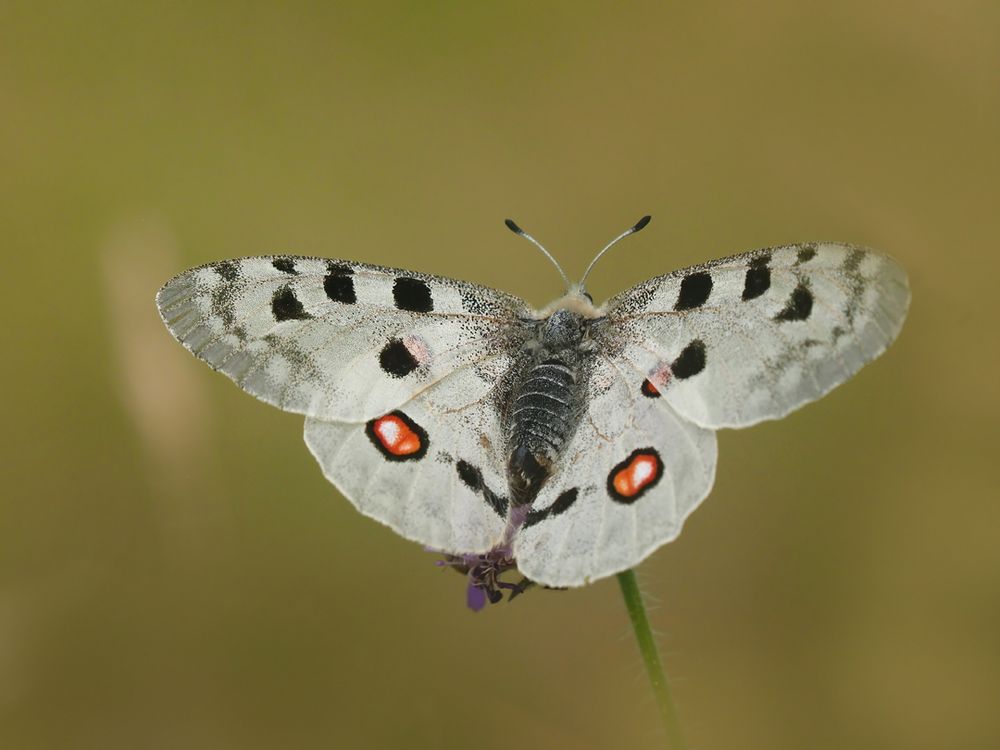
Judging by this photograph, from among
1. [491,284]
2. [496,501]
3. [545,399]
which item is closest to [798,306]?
[545,399]

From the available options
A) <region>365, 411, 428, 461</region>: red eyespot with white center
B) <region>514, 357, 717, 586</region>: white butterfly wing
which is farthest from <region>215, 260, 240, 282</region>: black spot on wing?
<region>514, 357, 717, 586</region>: white butterfly wing

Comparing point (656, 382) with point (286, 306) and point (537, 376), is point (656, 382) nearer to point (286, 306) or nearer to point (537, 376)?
point (537, 376)

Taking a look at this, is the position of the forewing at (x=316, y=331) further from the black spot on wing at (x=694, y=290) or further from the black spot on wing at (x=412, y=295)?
the black spot on wing at (x=694, y=290)

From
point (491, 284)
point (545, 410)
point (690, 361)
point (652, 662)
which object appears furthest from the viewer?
point (491, 284)

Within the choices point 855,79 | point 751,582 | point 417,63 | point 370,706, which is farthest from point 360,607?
point 855,79

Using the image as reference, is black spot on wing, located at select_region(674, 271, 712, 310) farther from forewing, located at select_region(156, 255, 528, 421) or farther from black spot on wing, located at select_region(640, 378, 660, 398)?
forewing, located at select_region(156, 255, 528, 421)

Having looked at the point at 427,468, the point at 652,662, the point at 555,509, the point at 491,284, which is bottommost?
the point at 652,662
